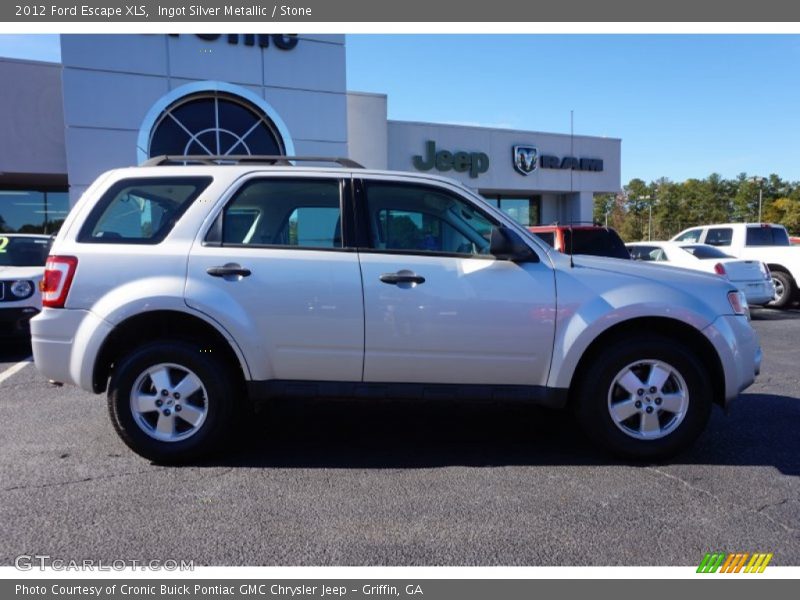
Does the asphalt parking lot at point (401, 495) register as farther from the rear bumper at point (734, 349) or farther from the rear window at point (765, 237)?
the rear window at point (765, 237)

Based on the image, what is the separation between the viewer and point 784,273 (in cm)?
1312

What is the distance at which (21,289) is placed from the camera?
23.3 feet

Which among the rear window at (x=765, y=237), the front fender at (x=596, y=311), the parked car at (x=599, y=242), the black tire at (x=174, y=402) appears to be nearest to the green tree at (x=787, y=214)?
the rear window at (x=765, y=237)

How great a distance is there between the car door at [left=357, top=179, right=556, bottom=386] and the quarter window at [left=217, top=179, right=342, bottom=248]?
0.27 meters

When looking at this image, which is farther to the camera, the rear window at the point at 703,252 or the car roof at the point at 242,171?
the rear window at the point at 703,252

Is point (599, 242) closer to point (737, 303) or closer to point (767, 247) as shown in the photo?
point (737, 303)

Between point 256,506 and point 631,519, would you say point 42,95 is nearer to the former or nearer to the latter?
point 256,506

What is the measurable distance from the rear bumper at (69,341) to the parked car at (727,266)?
1057 cm

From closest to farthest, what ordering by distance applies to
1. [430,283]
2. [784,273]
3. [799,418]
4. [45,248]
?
[430,283], [799,418], [45,248], [784,273]

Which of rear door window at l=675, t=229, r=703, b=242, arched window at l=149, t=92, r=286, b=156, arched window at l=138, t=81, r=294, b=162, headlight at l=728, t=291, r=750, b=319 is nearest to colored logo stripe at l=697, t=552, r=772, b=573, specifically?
headlight at l=728, t=291, r=750, b=319

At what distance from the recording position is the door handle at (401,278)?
12.3ft

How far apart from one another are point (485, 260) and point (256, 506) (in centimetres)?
207

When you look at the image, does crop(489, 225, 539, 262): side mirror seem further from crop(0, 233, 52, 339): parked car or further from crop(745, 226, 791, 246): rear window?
crop(745, 226, 791, 246): rear window
